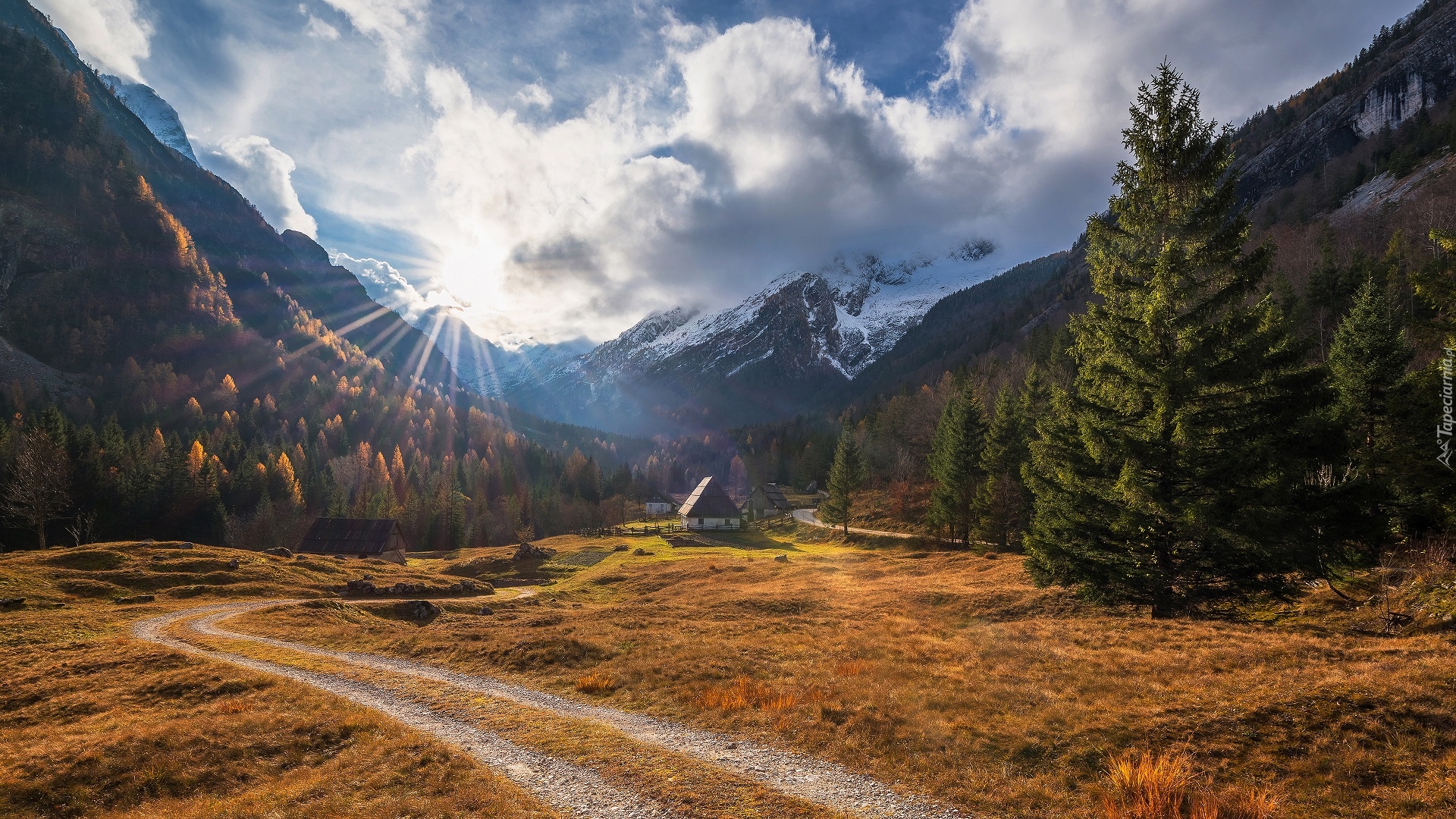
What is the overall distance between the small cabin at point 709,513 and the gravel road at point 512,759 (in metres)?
79.7

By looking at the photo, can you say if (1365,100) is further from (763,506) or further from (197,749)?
(197,749)

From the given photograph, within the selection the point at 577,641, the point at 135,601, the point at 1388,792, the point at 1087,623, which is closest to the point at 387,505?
the point at 135,601

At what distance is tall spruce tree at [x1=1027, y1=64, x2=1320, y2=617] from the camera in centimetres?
1873

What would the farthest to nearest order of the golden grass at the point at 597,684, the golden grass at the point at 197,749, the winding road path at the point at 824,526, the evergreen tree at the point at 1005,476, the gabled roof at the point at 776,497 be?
the gabled roof at the point at 776,497, the winding road path at the point at 824,526, the evergreen tree at the point at 1005,476, the golden grass at the point at 597,684, the golden grass at the point at 197,749

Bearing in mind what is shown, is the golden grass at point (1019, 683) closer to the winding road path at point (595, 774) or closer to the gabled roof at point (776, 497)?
A: the winding road path at point (595, 774)

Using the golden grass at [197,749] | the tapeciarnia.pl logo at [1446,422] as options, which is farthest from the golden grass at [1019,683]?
the golden grass at [197,749]

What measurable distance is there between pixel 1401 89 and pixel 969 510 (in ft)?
717

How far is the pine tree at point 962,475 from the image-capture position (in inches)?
2372

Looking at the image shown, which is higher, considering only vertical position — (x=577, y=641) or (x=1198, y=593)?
(x=1198, y=593)

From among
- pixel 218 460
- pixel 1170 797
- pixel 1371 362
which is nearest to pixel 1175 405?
pixel 1170 797

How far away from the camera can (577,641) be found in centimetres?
2545

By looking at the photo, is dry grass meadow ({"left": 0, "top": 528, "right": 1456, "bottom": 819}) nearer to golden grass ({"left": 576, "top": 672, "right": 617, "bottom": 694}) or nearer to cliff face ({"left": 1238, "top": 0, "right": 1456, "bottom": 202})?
golden grass ({"left": 576, "top": 672, "right": 617, "bottom": 694})

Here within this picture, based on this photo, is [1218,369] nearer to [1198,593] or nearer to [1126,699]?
[1198,593]

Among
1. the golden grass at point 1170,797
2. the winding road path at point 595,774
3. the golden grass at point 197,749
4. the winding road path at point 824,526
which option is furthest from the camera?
the winding road path at point 824,526
